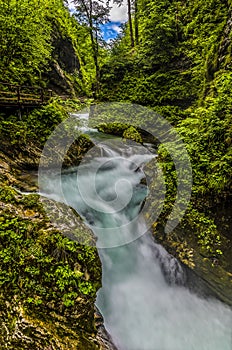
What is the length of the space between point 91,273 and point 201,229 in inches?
105

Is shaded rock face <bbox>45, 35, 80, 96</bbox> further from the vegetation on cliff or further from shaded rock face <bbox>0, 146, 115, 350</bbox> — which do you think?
shaded rock face <bbox>0, 146, 115, 350</bbox>

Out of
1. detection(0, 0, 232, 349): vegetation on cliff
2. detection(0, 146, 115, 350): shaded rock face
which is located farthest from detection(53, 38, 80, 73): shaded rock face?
detection(0, 146, 115, 350): shaded rock face

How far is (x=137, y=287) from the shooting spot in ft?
16.5

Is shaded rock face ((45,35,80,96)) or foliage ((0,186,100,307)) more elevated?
shaded rock face ((45,35,80,96))

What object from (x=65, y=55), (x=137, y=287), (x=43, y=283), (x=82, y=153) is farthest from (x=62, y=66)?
(x=43, y=283)

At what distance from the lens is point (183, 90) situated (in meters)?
13.3

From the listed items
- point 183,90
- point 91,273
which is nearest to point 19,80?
point 183,90

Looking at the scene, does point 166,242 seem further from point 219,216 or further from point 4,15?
point 4,15

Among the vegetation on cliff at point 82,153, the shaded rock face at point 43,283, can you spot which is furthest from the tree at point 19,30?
the shaded rock face at point 43,283

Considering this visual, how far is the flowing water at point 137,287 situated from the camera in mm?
4258

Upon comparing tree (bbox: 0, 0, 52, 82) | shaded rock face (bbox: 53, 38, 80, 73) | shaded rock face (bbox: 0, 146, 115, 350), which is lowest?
shaded rock face (bbox: 0, 146, 115, 350)

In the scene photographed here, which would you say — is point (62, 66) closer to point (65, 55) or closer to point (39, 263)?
point (65, 55)

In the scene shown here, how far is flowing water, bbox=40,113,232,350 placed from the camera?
4258mm

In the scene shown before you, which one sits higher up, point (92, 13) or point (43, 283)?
Answer: point (92, 13)
